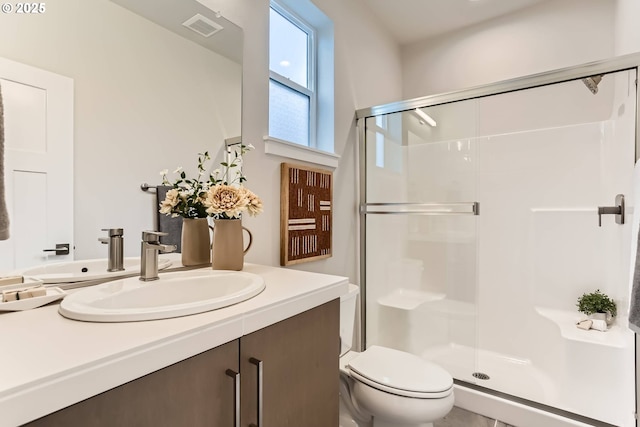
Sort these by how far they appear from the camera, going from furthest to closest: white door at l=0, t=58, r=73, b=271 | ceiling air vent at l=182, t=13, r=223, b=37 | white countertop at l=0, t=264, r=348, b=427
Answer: ceiling air vent at l=182, t=13, r=223, b=37, white door at l=0, t=58, r=73, b=271, white countertop at l=0, t=264, r=348, b=427

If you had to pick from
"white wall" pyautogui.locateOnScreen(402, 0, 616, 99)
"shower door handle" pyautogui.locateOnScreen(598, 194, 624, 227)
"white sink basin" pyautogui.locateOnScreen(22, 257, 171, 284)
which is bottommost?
"white sink basin" pyautogui.locateOnScreen(22, 257, 171, 284)

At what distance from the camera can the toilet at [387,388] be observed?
4.13ft

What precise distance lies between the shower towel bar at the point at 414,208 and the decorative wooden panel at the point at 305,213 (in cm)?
40

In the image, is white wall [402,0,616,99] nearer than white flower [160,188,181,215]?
No

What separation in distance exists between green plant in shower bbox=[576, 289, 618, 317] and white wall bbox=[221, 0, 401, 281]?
4.63 ft

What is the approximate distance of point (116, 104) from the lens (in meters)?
1.03

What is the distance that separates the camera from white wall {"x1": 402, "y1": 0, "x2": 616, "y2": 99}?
2.17 meters

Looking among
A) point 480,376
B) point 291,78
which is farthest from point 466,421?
point 291,78

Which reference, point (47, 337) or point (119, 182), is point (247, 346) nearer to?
point (47, 337)

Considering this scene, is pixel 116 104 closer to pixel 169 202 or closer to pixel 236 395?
pixel 169 202

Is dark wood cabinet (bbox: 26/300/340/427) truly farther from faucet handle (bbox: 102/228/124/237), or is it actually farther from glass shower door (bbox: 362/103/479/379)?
glass shower door (bbox: 362/103/479/379)

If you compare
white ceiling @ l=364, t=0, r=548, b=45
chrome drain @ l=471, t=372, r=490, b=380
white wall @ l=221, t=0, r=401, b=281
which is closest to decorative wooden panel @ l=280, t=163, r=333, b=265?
white wall @ l=221, t=0, r=401, b=281

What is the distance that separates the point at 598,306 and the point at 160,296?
7.77 feet

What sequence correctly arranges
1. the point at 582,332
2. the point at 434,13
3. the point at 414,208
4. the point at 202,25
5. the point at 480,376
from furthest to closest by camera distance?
the point at 434,13 < the point at 414,208 < the point at 480,376 < the point at 582,332 < the point at 202,25
